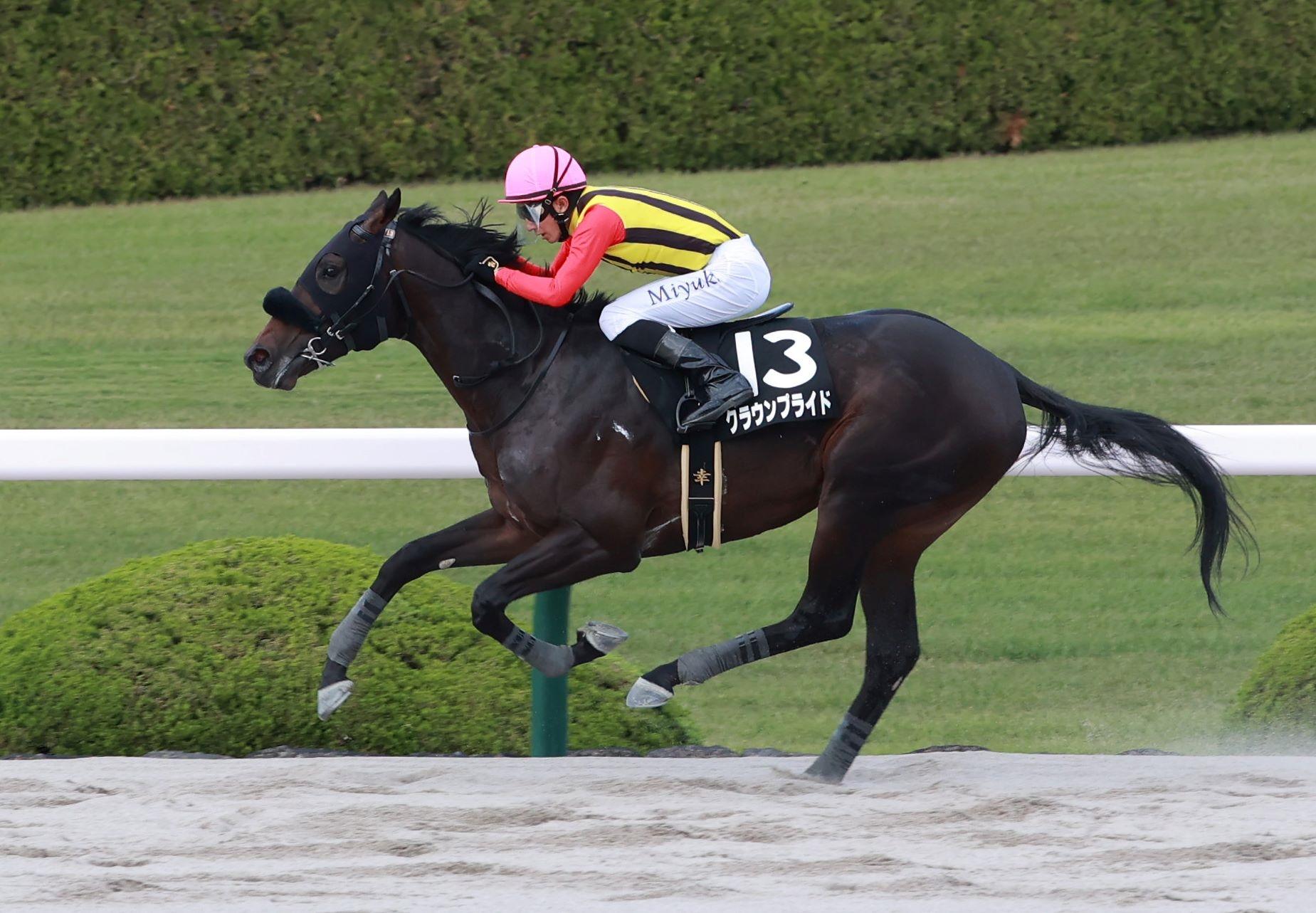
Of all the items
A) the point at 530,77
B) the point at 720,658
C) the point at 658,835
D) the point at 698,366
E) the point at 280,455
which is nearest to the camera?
the point at 658,835

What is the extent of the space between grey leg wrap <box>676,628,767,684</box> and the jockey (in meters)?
0.59

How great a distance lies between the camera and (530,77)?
1326cm

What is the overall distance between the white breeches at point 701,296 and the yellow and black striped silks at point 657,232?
0.04m

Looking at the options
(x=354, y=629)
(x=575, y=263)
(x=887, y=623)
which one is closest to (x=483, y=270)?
(x=575, y=263)

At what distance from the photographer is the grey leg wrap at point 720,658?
4.63 metres

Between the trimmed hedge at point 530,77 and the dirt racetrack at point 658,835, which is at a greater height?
the trimmed hedge at point 530,77

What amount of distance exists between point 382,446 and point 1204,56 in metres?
10.6

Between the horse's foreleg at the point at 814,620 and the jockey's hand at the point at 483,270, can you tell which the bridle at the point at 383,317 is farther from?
the horse's foreleg at the point at 814,620

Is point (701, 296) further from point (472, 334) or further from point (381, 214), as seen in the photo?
point (381, 214)

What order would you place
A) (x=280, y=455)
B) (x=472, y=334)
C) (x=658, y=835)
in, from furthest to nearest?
(x=280, y=455)
(x=472, y=334)
(x=658, y=835)

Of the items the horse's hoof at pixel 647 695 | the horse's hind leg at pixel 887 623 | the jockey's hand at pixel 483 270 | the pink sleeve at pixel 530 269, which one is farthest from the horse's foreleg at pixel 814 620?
the jockey's hand at pixel 483 270

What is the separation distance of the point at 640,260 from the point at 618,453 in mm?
549

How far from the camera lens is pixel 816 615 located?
4691 millimetres

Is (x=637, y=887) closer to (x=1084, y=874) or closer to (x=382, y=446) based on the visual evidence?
(x=1084, y=874)
